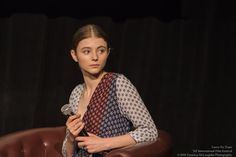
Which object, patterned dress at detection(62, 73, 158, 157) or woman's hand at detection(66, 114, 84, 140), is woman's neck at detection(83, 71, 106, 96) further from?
woman's hand at detection(66, 114, 84, 140)

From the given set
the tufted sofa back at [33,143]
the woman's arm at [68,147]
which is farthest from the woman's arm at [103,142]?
the tufted sofa back at [33,143]

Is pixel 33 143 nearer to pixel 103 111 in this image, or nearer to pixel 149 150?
pixel 103 111

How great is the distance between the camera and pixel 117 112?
1.70 meters

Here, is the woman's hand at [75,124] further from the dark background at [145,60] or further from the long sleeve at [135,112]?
the dark background at [145,60]

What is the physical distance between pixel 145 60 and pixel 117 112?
1.31 m

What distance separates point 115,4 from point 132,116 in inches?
54.5

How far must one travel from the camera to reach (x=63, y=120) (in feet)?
9.69

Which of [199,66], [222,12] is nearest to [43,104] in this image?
[199,66]

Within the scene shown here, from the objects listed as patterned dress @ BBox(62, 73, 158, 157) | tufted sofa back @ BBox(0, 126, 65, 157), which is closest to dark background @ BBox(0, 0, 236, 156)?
tufted sofa back @ BBox(0, 126, 65, 157)

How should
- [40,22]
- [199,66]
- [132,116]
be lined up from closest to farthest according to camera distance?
[132,116]
[40,22]
[199,66]

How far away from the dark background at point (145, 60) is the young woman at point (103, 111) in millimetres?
1154

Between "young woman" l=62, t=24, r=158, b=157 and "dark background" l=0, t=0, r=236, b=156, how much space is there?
3.78 ft

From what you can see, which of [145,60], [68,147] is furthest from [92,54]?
[145,60]

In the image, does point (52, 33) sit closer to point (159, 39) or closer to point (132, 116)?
point (159, 39)
